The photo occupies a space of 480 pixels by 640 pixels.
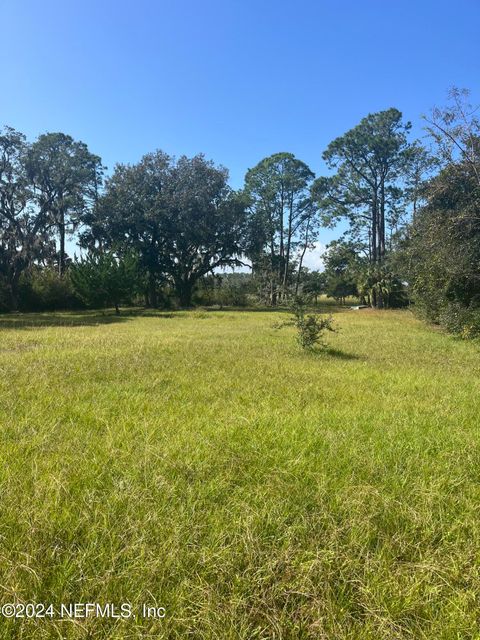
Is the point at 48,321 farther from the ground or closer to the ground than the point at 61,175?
closer to the ground

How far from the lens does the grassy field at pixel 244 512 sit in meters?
1.66

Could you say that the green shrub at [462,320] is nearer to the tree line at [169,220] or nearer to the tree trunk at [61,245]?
the tree line at [169,220]

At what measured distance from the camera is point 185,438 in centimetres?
334

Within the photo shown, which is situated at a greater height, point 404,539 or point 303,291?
point 303,291

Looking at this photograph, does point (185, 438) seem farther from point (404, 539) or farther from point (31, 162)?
point (31, 162)

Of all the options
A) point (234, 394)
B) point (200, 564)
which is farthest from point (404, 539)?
point (234, 394)

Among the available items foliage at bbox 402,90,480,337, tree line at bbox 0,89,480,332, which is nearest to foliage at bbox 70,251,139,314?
tree line at bbox 0,89,480,332

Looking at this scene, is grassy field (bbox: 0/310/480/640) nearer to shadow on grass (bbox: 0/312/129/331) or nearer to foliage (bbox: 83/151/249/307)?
shadow on grass (bbox: 0/312/129/331)

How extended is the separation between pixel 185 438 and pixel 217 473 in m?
0.66

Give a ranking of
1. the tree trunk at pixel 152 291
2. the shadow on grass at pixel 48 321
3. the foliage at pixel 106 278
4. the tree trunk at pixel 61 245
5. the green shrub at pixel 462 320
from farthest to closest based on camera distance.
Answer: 1. the tree trunk at pixel 152 291
2. the tree trunk at pixel 61 245
3. the foliage at pixel 106 278
4. the shadow on grass at pixel 48 321
5. the green shrub at pixel 462 320

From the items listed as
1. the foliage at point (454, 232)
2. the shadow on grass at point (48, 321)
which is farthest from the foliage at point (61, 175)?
the foliage at point (454, 232)

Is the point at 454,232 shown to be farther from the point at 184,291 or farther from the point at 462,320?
the point at 184,291

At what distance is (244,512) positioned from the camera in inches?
89.5

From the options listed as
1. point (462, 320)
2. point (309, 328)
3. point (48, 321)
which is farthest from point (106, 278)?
point (462, 320)
